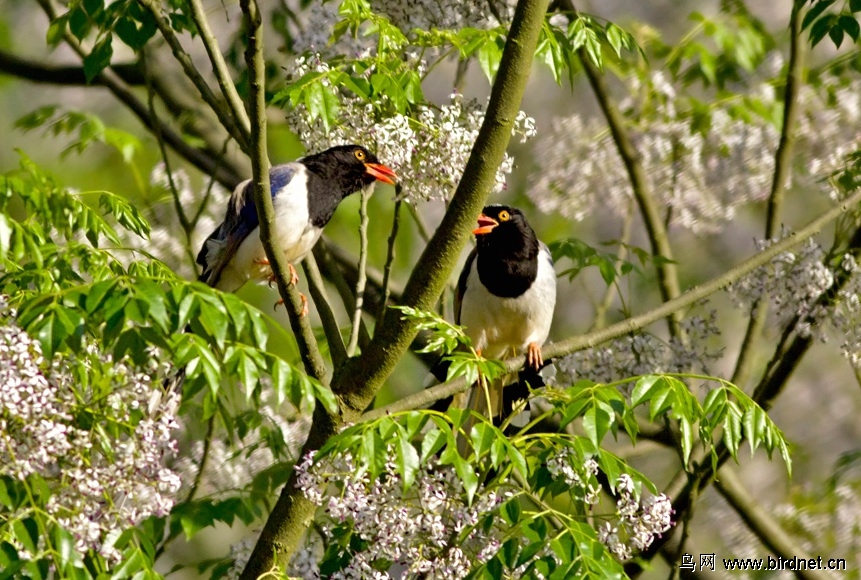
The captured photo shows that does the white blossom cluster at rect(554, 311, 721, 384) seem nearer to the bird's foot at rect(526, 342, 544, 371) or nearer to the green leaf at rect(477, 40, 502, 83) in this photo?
the bird's foot at rect(526, 342, 544, 371)

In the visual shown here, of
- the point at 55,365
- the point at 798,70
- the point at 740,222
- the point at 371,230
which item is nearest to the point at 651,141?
the point at 798,70

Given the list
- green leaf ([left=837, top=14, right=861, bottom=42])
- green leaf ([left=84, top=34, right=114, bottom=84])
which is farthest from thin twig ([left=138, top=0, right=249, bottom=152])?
green leaf ([left=837, top=14, right=861, bottom=42])

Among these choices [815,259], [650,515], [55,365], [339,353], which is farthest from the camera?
[815,259]

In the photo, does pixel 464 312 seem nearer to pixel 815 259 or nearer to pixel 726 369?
pixel 815 259

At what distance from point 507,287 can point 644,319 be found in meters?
1.15

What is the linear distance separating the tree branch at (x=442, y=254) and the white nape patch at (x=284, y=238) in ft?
3.30

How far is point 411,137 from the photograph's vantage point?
3855 millimetres

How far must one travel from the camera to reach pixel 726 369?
9.45 m

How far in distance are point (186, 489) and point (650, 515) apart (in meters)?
3.01

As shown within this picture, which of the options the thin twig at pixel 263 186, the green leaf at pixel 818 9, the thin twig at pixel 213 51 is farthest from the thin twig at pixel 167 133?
the green leaf at pixel 818 9

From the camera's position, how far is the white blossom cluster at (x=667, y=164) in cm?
634

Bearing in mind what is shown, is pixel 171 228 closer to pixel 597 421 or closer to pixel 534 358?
pixel 534 358

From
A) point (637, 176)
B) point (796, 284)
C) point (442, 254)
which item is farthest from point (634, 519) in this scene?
point (637, 176)

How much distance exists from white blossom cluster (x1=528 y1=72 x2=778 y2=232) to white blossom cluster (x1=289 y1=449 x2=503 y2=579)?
357 centimetres
